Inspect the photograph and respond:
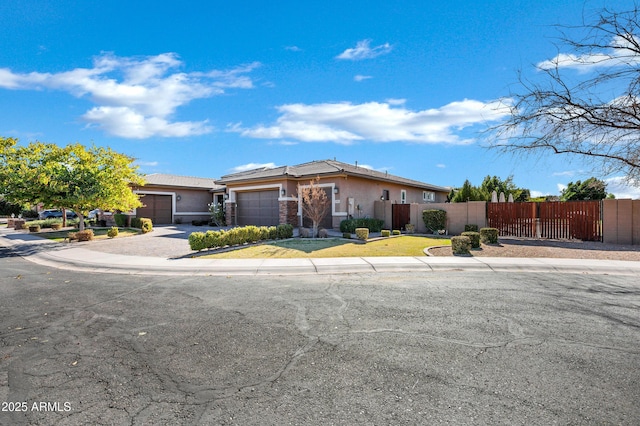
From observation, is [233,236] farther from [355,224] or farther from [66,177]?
[66,177]

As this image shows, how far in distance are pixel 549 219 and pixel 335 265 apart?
1323 cm

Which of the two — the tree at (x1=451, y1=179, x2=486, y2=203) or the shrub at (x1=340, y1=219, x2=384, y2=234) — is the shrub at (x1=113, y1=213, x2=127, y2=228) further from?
the tree at (x1=451, y1=179, x2=486, y2=203)

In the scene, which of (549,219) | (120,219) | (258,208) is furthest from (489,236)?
(120,219)

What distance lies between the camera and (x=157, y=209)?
96.9 feet

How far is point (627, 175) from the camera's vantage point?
9867mm

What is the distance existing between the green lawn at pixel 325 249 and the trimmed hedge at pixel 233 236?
78 centimetres

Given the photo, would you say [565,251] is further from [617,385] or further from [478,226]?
[617,385]

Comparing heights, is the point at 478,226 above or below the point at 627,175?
below

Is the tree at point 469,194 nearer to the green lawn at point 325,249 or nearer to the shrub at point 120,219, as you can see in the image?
the green lawn at point 325,249

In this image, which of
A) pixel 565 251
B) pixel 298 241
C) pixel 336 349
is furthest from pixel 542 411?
pixel 298 241

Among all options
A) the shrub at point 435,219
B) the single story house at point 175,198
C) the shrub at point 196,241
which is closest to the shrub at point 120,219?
the single story house at point 175,198

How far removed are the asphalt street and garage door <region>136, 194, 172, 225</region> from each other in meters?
22.8

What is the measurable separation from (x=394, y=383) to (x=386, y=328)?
1638 mm

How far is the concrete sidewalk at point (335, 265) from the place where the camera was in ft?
33.4
